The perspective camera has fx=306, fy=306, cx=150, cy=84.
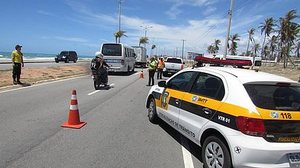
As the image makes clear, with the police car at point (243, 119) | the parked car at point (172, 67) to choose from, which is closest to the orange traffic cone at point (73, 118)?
the police car at point (243, 119)

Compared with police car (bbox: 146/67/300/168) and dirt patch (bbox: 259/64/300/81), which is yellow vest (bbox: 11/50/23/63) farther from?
dirt patch (bbox: 259/64/300/81)

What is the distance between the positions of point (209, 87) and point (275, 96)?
1135 mm

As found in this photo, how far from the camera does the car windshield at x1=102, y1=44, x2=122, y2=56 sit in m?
25.0

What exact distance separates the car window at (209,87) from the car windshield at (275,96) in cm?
47

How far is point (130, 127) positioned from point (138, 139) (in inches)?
41.8

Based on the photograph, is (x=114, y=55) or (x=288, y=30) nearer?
(x=114, y=55)

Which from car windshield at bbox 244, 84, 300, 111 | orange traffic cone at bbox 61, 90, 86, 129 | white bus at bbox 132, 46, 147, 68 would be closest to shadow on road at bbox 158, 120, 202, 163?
car windshield at bbox 244, 84, 300, 111

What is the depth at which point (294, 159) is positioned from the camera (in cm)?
398

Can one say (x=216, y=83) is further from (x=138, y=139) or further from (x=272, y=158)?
(x=138, y=139)

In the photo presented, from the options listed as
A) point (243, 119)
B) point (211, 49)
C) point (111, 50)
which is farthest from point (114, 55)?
point (211, 49)

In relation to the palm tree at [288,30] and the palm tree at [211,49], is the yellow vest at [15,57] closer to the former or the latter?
the palm tree at [288,30]

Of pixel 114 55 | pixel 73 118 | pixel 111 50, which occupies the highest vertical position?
pixel 111 50

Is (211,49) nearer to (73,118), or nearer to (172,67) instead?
(172,67)

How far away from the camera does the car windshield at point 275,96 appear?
423 cm
